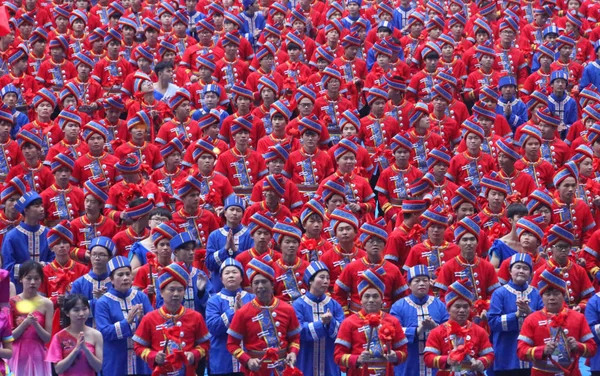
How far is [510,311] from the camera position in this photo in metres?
14.9

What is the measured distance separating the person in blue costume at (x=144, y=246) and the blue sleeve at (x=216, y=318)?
1163mm

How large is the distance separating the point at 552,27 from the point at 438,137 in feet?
13.6

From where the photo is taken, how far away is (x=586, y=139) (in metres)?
19.4

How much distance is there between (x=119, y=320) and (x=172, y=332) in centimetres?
87

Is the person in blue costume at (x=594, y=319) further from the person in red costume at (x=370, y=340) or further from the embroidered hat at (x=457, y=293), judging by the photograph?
the person in red costume at (x=370, y=340)

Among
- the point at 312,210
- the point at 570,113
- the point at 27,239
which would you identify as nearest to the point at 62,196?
the point at 27,239

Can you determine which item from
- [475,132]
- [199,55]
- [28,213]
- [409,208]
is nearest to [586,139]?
[475,132]

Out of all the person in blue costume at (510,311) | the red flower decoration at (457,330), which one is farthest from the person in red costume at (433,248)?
the red flower decoration at (457,330)

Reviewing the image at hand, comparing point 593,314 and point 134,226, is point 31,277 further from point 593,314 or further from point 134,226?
point 593,314

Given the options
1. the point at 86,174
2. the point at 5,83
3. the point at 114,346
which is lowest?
the point at 114,346

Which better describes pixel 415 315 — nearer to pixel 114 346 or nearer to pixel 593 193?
pixel 114 346

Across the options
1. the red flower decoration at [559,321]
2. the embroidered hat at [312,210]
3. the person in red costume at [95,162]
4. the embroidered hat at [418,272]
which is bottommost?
the red flower decoration at [559,321]

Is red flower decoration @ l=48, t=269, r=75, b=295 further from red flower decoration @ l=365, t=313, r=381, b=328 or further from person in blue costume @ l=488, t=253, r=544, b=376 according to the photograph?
person in blue costume @ l=488, t=253, r=544, b=376

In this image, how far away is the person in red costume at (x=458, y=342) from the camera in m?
14.0
